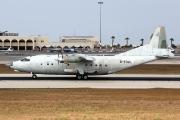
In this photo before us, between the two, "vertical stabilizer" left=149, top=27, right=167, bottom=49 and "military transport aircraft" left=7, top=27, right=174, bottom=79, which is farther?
"vertical stabilizer" left=149, top=27, right=167, bottom=49

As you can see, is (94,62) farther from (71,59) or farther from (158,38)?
(158,38)

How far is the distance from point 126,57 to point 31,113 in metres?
25.9

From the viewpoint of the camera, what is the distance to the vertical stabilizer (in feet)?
145

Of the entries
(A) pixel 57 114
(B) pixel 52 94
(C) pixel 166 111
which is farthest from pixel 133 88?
(A) pixel 57 114

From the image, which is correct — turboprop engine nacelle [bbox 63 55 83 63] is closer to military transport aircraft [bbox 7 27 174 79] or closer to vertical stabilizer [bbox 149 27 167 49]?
military transport aircraft [bbox 7 27 174 79]

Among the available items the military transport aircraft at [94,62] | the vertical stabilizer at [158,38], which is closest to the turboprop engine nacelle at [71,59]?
the military transport aircraft at [94,62]

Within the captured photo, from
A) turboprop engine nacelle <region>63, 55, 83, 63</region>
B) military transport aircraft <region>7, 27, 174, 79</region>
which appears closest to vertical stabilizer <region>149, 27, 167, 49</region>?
military transport aircraft <region>7, 27, 174, 79</region>

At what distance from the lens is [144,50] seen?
44.1 meters

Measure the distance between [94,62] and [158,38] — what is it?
7707 mm

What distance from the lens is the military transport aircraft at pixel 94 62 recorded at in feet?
143

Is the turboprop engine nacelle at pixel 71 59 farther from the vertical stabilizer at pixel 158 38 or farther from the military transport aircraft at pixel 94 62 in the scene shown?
the vertical stabilizer at pixel 158 38

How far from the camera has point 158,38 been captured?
4422cm

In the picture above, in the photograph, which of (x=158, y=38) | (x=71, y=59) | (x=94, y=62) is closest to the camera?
(x=71, y=59)

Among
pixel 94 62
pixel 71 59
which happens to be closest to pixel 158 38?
pixel 94 62
